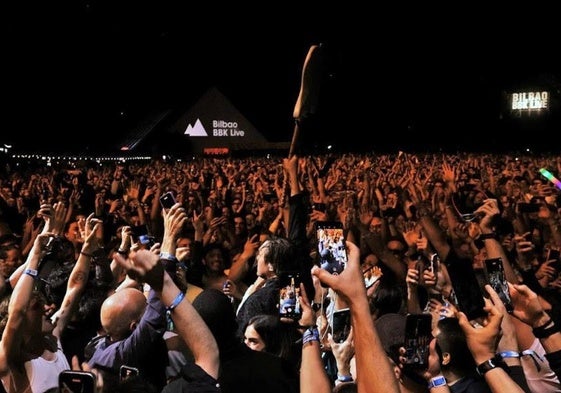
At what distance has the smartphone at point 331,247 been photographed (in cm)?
352

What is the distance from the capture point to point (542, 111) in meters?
65.4

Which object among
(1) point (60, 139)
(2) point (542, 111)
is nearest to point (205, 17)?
(1) point (60, 139)

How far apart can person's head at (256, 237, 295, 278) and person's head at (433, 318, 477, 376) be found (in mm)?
1702

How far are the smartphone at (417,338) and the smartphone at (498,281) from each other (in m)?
0.64

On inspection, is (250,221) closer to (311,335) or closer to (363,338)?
(311,335)

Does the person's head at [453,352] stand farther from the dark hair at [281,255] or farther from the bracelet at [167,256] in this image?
the dark hair at [281,255]

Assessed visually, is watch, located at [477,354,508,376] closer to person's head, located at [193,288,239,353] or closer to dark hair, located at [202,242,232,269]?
person's head, located at [193,288,239,353]

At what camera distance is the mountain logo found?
55.1 m

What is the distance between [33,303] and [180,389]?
46.8 inches

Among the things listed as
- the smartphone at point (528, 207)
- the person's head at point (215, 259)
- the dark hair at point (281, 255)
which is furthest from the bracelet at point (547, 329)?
the smartphone at point (528, 207)

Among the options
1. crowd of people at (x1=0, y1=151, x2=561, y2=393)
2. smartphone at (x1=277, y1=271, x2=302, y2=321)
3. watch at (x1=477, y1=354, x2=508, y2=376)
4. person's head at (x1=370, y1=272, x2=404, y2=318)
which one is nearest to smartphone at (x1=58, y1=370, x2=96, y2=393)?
crowd of people at (x1=0, y1=151, x2=561, y2=393)

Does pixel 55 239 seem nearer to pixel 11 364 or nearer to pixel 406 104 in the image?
pixel 11 364

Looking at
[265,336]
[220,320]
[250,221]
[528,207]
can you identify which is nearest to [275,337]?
[265,336]

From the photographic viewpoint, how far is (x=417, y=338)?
3088 millimetres
